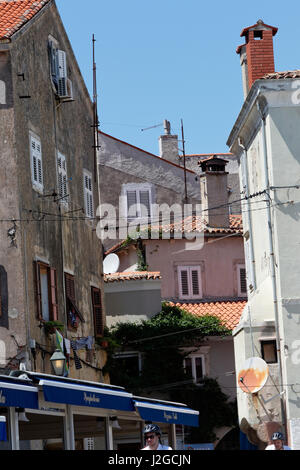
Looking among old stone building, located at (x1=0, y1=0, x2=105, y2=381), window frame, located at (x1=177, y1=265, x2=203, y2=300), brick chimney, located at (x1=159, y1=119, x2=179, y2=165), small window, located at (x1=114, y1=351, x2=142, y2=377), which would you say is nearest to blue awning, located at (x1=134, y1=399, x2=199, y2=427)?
old stone building, located at (x1=0, y1=0, x2=105, y2=381)

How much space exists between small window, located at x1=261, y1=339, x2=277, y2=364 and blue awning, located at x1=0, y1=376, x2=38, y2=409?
17424 millimetres

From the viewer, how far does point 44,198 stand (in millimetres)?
30578

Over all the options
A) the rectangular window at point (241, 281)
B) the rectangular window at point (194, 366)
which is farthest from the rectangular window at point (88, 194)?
the rectangular window at point (241, 281)

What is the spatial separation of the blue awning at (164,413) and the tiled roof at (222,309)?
22.8 m

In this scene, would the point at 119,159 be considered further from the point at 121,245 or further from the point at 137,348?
the point at 137,348

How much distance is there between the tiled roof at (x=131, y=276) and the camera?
41906mm

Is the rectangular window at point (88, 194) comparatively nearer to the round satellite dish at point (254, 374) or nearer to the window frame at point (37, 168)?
the window frame at point (37, 168)

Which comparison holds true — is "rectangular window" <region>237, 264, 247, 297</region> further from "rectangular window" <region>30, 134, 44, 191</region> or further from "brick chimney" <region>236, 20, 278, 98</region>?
"rectangular window" <region>30, 134, 44, 191</region>

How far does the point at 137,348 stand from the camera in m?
42.4

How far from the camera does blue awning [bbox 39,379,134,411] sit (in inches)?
626

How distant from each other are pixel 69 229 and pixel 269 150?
21.0 ft
